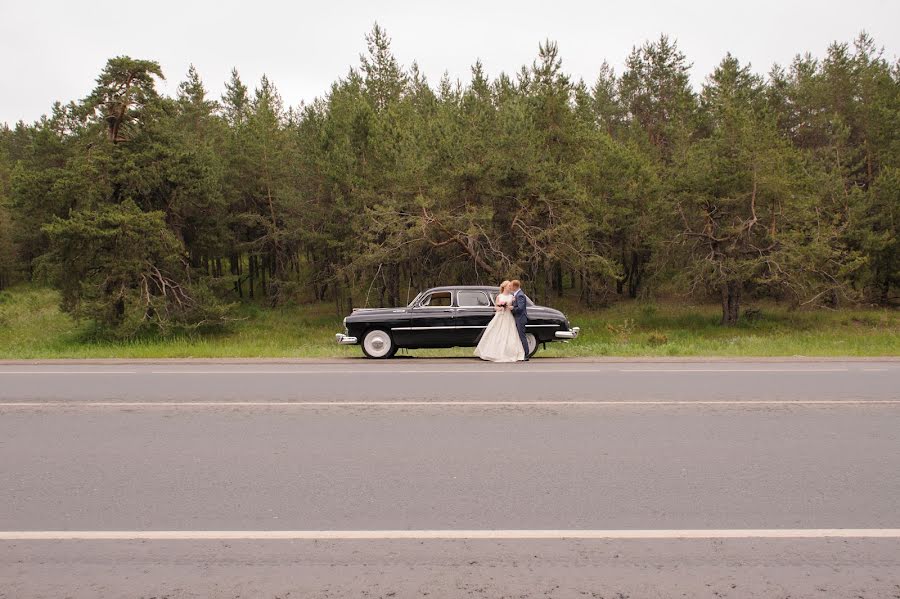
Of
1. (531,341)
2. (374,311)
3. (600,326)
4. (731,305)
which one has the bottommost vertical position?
(600,326)

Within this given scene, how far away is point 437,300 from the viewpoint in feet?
53.9

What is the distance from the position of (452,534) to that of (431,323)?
11.8 meters

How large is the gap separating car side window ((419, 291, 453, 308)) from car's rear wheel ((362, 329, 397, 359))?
1.20 meters

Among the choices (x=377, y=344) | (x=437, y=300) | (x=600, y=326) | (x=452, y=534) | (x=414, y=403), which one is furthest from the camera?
(x=600, y=326)

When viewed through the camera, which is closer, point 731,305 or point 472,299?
point 472,299

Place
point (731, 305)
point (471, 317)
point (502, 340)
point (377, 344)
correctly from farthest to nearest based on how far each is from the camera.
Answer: point (731, 305) → point (471, 317) → point (377, 344) → point (502, 340)

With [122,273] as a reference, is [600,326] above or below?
below

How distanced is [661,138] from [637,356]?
39.5 m

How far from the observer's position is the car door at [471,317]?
16.3 metres

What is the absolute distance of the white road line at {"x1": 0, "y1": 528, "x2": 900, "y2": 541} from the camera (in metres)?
4.25

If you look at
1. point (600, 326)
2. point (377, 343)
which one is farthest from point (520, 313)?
point (600, 326)

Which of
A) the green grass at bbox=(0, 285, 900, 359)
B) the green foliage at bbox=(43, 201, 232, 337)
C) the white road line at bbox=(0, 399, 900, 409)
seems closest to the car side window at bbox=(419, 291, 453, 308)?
the white road line at bbox=(0, 399, 900, 409)

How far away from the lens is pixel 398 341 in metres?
15.9

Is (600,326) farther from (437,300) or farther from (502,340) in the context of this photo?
(502,340)
